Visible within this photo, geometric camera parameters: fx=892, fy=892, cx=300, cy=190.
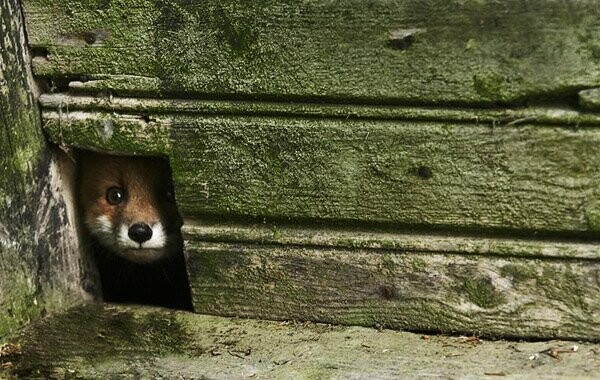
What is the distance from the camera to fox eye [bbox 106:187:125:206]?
394 centimetres

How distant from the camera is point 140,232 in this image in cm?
385

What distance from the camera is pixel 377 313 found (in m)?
3.11

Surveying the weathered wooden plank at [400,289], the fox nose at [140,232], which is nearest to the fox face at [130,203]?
the fox nose at [140,232]

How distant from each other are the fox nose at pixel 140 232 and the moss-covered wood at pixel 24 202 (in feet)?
1.32

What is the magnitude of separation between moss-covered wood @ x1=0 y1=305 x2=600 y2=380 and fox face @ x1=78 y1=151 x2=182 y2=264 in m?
0.59

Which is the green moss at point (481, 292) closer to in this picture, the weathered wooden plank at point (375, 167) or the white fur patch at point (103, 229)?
the weathered wooden plank at point (375, 167)

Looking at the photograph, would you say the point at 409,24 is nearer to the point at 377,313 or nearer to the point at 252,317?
the point at 377,313

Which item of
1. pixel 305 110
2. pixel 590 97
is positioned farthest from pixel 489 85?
pixel 305 110

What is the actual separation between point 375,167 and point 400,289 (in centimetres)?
44

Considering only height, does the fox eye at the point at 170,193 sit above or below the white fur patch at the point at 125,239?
above

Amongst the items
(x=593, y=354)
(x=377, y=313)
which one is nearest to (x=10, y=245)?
(x=377, y=313)

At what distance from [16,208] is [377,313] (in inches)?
53.4

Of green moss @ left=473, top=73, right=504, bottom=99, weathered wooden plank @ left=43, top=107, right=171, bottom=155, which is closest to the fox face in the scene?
weathered wooden plank @ left=43, top=107, right=171, bottom=155

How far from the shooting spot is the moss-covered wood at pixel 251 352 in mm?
2793
